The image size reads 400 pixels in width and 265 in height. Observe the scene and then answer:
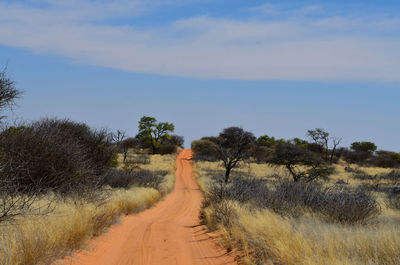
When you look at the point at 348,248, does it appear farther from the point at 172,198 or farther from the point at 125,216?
the point at 172,198

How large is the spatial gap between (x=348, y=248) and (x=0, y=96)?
11782mm

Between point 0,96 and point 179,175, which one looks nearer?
point 0,96

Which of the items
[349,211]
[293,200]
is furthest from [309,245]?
[293,200]

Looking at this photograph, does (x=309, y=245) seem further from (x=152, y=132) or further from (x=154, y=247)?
(x=152, y=132)

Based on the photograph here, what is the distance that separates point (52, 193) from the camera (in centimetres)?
1391

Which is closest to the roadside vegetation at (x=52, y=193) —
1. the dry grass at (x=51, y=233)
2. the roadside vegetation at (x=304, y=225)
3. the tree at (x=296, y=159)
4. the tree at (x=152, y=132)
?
the dry grass at (x=51, y=233)

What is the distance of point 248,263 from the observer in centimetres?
851

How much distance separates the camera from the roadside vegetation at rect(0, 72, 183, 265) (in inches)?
308

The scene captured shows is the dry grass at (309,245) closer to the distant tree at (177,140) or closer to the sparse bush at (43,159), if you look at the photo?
the sparse bush at (43,159)

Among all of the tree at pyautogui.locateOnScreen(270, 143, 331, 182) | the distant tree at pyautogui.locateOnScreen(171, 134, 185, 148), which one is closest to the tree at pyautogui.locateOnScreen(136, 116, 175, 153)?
the distant tree at pyautogui.locateOnScreen(171, 134, 185, 148)

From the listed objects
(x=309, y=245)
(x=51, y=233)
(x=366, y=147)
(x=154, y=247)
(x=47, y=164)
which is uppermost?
(x=366, y=147)

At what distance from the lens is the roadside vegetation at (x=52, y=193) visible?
782 centimetres

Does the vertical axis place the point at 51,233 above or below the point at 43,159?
below

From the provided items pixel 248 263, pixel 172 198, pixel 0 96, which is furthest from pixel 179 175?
pixel 248 263
